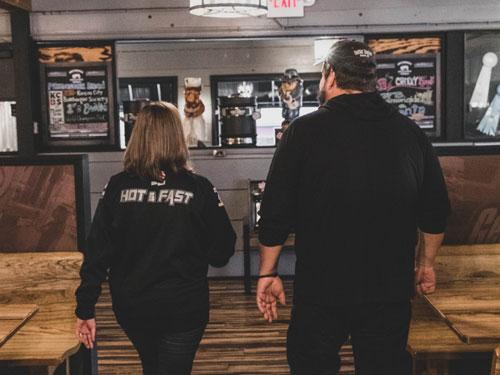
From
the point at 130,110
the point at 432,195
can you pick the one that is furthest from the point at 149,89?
the point at 432,195

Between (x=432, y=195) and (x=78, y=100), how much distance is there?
18.2ft

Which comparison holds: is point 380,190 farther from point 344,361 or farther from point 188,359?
point 344,361

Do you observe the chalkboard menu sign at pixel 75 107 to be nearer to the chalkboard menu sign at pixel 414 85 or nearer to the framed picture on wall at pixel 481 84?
the chalkboard menu sign at pixel 414 85

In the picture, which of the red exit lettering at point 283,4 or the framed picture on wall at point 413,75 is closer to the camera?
the red exit lettering at point 283,4

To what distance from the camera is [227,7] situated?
524cm

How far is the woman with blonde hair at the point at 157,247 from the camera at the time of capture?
2.63 m

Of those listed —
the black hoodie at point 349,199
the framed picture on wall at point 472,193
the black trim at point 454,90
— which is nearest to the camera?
the black hoodie at point 349,199

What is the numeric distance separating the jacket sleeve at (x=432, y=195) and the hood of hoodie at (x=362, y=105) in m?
0.21

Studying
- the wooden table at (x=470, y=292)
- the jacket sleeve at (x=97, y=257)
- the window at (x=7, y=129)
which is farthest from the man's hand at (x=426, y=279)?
the window at (x=7, y=129)

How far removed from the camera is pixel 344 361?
4.89 meters

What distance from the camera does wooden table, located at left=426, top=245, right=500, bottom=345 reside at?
2568mm

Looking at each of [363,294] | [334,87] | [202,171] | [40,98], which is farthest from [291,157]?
[40,98]

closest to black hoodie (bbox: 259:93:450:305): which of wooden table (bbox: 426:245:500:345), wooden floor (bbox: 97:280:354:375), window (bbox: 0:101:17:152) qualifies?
wooden table (bbox: 426:245:500:345)

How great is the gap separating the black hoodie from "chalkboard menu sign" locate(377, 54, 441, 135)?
5.08m
